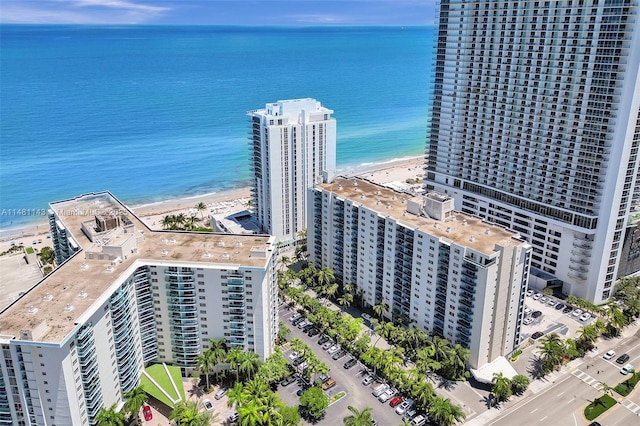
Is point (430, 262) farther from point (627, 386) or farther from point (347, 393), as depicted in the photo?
point (627, 386)

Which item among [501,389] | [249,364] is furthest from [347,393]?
[501,389]

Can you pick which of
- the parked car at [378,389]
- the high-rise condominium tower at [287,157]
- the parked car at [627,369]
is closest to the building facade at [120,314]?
the parked car at [378,389]

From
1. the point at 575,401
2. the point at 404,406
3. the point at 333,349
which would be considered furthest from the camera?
the point at 333,349

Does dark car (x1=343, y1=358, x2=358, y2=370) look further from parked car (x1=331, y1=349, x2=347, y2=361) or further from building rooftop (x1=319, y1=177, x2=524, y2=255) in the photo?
building rooftop (x1=319, y1=177, x2=524, y2=255)

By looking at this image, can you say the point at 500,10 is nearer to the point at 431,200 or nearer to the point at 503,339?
the point at 431,200

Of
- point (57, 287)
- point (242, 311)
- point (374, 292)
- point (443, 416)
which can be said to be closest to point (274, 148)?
point (374, 292)

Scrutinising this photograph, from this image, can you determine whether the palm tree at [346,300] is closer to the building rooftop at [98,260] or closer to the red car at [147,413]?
the building rooftop at [98,260]

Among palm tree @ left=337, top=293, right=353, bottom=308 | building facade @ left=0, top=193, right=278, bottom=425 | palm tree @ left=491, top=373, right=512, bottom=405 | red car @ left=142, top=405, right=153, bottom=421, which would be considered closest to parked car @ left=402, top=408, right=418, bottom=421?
palm tree @ left=491, top=373, right=512, bottom=405
